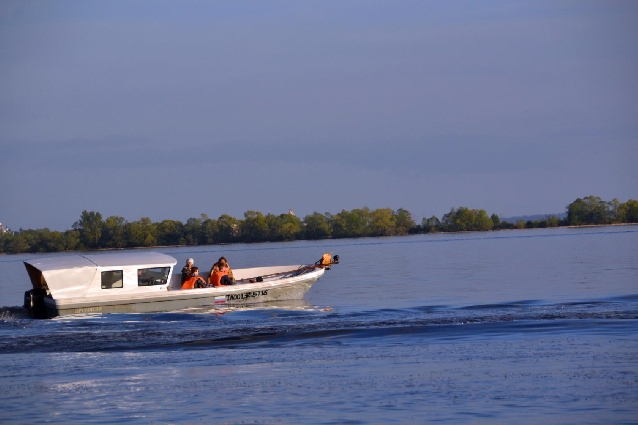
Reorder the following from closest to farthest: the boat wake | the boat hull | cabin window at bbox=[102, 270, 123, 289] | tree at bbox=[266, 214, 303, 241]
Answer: the boat wake < the boat hull < cabin window at bbox=[102, 270, 123, 289] < tree at bbox=[266, 214, 303, 241]

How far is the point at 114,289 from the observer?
24766 mm

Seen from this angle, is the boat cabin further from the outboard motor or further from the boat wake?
the boat wake

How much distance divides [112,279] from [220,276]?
3.61m

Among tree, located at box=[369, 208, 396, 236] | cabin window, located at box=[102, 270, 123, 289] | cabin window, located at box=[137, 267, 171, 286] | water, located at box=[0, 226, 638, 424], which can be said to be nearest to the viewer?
water, located at box=[0, 226, 638, 424]

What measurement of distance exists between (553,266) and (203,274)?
865 inches

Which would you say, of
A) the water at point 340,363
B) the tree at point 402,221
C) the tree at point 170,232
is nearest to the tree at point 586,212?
the tree at point 402,221

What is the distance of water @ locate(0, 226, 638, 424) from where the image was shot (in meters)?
11.7

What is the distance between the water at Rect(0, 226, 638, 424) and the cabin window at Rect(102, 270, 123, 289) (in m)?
1.09

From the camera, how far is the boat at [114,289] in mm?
24109

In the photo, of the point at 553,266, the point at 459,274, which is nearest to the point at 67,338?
the point at 459,274

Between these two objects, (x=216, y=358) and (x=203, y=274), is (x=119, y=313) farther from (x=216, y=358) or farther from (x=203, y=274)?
(x=216, y=358)

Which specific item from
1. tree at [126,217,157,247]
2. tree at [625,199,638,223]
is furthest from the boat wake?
tree at [625,199,638,223]

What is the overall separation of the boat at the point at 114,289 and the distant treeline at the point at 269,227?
9045 centimetres

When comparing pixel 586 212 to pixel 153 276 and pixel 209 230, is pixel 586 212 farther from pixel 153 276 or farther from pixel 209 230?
pixel 153 276
